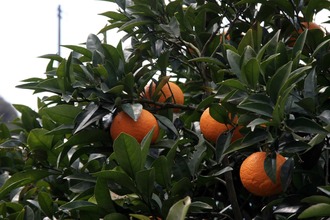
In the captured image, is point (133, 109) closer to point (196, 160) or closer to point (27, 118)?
point (196, 160)

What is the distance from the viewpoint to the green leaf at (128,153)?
1.12m

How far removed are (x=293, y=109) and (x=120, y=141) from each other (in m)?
0.38

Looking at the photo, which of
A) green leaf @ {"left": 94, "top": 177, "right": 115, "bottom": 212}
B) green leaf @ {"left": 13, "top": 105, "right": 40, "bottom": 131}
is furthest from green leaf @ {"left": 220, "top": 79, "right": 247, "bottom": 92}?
green leaf @ {"left": 13, "top": 105, "right": 40, "bottom": 131}

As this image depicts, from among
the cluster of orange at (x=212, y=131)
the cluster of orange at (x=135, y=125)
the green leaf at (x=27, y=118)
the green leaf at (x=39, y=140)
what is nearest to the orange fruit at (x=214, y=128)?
the cluster of orange at (x=212, y=131)

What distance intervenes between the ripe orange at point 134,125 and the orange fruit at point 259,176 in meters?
0.22

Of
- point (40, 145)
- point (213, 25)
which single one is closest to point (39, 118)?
point (40, 145)

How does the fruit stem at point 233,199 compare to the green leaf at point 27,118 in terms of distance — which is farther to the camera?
the green leaf at point 27,118

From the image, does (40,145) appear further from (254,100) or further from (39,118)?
(254,100)

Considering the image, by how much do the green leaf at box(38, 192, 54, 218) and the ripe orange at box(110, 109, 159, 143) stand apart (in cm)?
35

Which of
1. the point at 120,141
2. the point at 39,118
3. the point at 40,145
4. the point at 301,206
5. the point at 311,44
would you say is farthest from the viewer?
the point at 39,118

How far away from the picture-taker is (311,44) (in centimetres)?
146

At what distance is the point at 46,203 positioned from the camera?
5.06 ft

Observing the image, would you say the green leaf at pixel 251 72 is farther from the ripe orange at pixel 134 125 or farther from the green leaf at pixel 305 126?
the ripe orange at pixel 134 125

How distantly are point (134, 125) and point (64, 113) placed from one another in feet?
0.63
